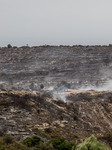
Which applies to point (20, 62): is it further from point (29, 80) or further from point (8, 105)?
point (8, 105)

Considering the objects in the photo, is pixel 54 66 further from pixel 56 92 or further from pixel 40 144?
pixel 40 144

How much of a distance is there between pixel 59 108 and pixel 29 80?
60.5 feet

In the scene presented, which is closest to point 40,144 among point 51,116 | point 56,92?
point 51,116

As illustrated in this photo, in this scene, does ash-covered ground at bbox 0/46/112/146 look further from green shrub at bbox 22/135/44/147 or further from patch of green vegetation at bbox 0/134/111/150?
patch of green vegetation at bbox 0/134/111/150

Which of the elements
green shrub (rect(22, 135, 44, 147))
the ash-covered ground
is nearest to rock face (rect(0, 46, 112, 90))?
the ash-covered ground

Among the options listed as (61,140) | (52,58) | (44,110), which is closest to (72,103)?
(44,110)

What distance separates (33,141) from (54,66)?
1162 inches

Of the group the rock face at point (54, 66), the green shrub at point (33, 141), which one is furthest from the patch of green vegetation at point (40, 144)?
the rock face at point (54, 66)

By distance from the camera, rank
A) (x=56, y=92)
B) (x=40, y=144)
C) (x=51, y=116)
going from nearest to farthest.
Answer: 1. (x=40, y=144)
2. (x=51, y=116)
3. (x=56, y=92)

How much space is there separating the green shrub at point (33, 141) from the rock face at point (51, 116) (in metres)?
1.21

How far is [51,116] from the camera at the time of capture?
23.7 m

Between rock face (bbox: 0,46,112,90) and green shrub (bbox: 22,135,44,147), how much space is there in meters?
20.2

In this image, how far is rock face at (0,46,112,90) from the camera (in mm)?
42625

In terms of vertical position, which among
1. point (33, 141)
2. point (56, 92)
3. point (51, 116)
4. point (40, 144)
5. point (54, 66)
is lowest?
point (33, 141)
